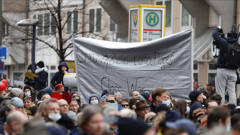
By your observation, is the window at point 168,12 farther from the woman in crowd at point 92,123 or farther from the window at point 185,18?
the woman in crowd at point 92,123

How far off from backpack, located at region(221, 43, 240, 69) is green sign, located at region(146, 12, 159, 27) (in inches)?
250

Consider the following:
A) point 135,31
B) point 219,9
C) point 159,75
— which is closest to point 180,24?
point 219,9

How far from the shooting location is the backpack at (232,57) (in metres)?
9.53

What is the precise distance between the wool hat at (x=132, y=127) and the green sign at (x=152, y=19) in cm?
1156

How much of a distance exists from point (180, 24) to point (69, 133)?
2074cm

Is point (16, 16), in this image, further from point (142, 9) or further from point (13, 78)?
point (142, 9)

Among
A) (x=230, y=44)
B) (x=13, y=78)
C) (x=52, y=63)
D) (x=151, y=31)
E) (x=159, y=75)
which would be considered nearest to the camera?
(x=230, y=44)

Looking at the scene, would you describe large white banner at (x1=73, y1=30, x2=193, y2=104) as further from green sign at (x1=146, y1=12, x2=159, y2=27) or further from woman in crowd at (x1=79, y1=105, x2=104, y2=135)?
woman in crowd at (x1=79, y1=105, x2=104, y2=135)

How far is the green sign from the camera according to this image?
1587 centimetres

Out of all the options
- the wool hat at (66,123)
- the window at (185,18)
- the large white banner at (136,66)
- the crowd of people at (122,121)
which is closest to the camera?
the crowd of people at (122,121)

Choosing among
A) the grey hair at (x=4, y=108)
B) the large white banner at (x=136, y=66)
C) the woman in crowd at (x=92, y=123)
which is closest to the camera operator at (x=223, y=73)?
the large white banner at (x=136, y=66)

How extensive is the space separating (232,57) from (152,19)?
21.8 feet

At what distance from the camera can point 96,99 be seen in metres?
10.1

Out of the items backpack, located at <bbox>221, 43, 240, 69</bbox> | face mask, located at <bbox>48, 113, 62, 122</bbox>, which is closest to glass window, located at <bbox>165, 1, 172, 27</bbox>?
backpack, located at <bbox>221, 43, 240, 69</bbox>
